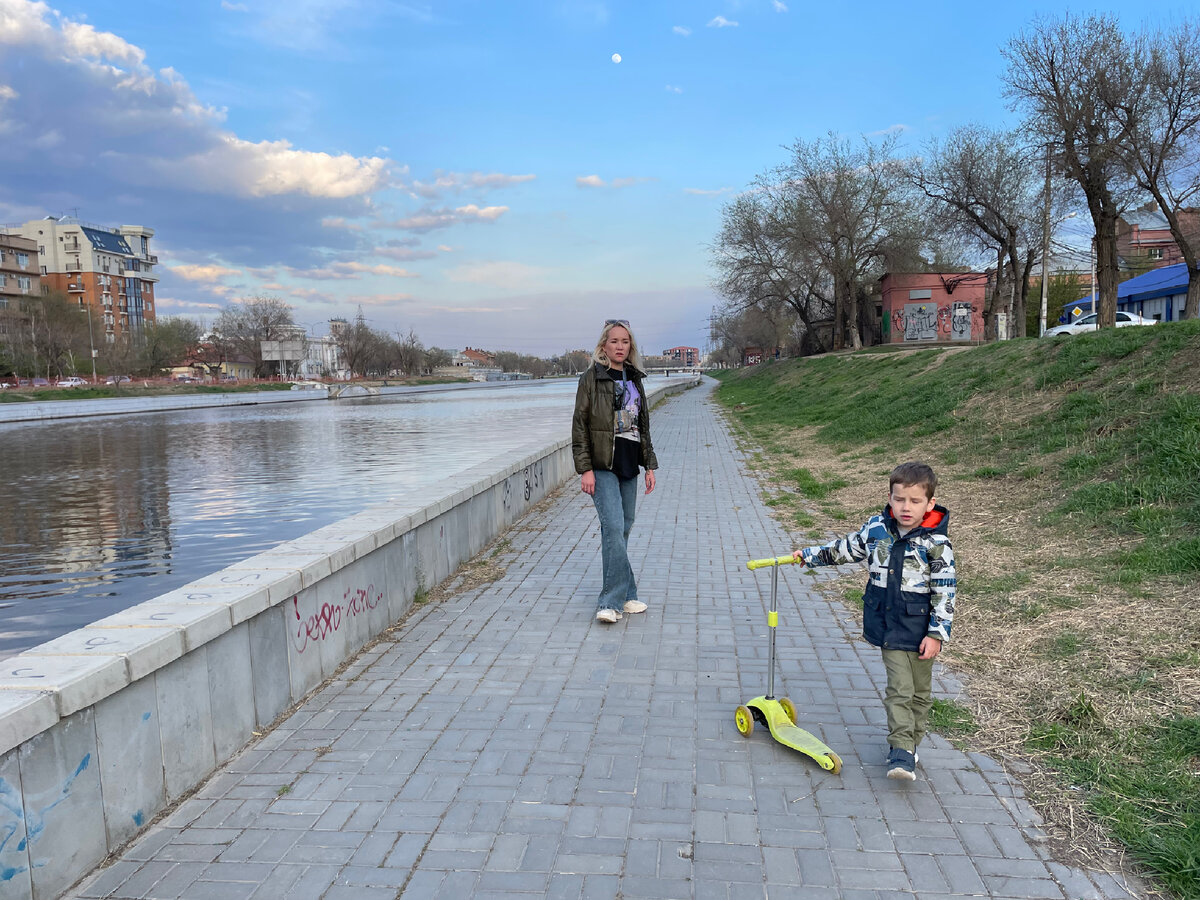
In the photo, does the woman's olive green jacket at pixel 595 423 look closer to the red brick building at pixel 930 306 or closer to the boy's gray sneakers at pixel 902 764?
the boy's gray sneakers at pixel 902 764

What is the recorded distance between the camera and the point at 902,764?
3299mm

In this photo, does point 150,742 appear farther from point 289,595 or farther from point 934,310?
point 934,310

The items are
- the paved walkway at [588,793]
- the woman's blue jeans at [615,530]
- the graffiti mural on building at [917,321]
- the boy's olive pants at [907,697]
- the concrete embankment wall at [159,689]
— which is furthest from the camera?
the graffiti mural on building at [917,321]

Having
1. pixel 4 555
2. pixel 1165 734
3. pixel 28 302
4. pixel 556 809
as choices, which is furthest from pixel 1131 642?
pixel 28 302

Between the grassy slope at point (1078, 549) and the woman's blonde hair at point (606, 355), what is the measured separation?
2687 millimetres

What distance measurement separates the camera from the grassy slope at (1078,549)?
3.28 metres

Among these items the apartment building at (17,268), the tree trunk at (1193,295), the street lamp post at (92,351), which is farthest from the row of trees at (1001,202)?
the apartment building at (17,268)

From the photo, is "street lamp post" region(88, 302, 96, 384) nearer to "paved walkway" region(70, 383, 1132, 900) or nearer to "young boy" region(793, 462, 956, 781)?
"paved walkway" region(70, 383, 1132, 900)

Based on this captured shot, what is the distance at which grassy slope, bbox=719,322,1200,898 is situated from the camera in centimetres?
328

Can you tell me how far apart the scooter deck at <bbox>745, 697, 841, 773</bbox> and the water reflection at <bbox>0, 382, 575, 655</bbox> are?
4662mm

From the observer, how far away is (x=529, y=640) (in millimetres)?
5156

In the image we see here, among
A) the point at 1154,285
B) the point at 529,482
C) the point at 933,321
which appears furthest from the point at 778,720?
the point at 1154,285

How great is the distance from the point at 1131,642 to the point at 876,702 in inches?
60.9

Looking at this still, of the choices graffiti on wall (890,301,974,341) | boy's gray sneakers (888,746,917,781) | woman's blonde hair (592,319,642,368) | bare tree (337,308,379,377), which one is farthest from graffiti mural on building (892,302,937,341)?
bare tree (337,308,379,377)
